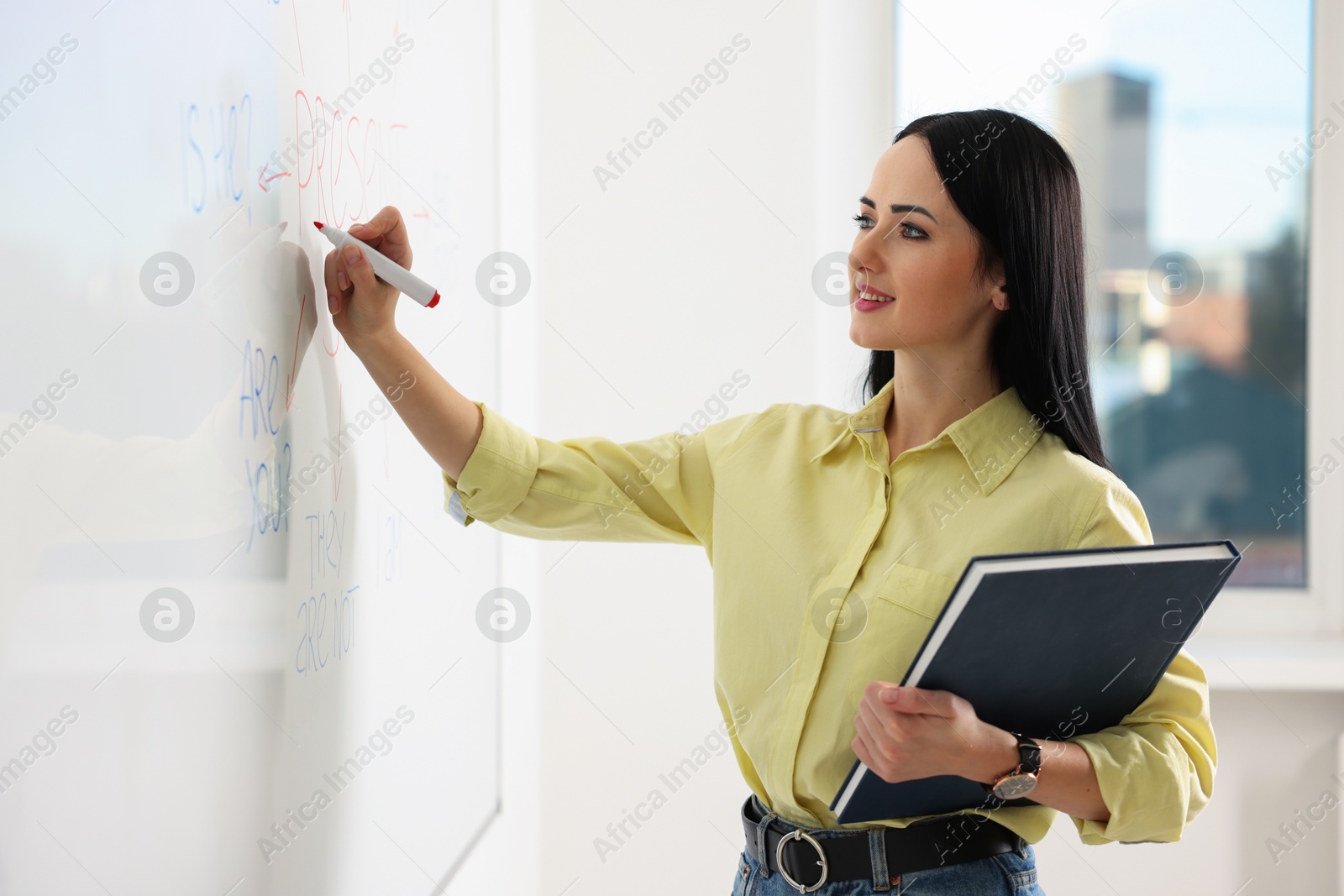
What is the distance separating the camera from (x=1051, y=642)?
2.50 ft

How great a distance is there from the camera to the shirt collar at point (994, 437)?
Answer: 93 cm

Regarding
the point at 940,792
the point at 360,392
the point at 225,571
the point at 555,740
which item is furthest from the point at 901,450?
the point at 555,740

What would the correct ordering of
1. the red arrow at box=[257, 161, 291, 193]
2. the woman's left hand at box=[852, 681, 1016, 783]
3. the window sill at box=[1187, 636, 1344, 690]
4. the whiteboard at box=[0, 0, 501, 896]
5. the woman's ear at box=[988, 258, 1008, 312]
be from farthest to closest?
1. the window sill at box=[1187, 636, 1344, 690]
2. the woman's ear at box=[988, 258, 1008, 312]
3. the woman's left hand at box=[852, 681, 1016, 783]
4. the red arrow at box=[257, 161, 291, 193]
5. the whiteboard at box=[0, 0, 501, 896]

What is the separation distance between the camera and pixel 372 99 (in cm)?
87

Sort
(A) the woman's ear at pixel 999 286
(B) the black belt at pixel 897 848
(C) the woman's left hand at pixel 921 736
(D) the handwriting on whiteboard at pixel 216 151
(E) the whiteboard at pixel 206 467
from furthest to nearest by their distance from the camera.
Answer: (A) the woman's ear at pixel 999 286 < (B) the black belt at pixel 897 848 < (C) the woman's left hand at pixel 921 736 < (D) the handwriting on whiteboard at pixel 216 151 < (E) the whiteboard at pixel 206 467

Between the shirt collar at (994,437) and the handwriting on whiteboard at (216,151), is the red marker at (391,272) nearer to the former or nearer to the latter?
the handwriting on whiteboard at (216,151)

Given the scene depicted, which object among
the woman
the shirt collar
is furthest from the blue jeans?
the shirt collar

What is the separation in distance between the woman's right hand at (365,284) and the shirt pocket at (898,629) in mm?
487

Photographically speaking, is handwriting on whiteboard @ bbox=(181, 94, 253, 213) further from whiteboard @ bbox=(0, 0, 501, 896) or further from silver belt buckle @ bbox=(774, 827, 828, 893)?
silver belt buckle @ bbox=(774, 827, 828, 893)

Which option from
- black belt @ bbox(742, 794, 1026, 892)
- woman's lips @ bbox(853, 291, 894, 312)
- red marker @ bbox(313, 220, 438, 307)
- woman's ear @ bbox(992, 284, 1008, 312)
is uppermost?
red marker @ bbox(313, 220, 438, 307)

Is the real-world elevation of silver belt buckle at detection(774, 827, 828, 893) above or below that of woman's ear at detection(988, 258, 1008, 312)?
below

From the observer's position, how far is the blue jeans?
86 centimetres

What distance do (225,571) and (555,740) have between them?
1271mm

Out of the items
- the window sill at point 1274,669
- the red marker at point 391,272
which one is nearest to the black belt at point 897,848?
the red marker at point 391,272
